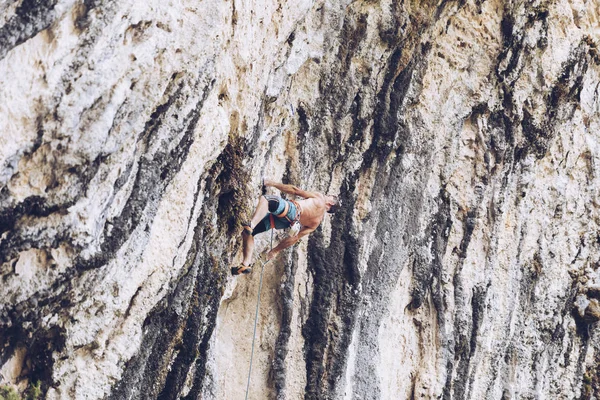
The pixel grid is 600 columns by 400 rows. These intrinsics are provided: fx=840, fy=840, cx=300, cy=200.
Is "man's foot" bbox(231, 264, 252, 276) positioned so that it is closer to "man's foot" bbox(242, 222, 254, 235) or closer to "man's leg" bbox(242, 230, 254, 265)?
"man's leg" bbox(242, 230, 254, 265)

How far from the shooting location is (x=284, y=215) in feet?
30.0

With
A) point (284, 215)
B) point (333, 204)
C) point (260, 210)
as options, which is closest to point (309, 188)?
point (333, 204)

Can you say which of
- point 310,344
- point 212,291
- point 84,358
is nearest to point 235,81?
point 212,291

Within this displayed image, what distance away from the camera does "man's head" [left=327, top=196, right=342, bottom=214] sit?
32.2 ft

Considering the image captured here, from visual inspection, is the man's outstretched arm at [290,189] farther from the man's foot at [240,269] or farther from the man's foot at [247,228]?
the man's foot at [240,269]

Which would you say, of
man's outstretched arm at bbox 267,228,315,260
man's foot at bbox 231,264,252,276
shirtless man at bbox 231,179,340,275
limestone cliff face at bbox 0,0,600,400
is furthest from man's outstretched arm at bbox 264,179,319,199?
man's foot at bbox 231,264,252,276

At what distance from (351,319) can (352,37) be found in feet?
11.2

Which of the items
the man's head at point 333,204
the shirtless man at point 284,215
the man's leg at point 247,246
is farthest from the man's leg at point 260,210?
the man's head at point 333,204

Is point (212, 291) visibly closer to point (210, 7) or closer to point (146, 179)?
point (146, 179)

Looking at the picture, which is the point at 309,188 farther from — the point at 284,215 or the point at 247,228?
the point at 247,228

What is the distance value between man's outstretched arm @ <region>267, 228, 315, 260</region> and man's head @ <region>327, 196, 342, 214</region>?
0.37 metres

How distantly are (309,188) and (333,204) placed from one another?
40 centimetres

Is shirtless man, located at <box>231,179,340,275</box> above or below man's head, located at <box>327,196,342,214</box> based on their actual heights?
below

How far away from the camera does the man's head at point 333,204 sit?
9812 millimetres
